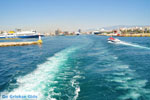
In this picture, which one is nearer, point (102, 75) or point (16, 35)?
point (102, 75)

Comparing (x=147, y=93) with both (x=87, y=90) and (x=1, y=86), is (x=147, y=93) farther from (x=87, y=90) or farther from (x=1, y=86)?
(x=1, y=86)

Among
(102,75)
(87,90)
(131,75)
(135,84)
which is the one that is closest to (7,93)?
(87,90)

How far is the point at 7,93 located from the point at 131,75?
1651cm

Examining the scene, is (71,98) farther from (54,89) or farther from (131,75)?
(131,75)

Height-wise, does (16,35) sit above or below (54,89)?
above

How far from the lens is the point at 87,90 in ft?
42.8

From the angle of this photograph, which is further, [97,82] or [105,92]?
[97,82]

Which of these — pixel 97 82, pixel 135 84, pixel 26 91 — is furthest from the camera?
pixel 97 82

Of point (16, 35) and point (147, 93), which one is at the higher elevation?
point (16, 35)

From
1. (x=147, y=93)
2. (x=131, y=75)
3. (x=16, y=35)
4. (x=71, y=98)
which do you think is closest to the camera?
(x=71, y=98)

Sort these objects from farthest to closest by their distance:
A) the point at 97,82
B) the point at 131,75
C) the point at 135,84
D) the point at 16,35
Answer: the point at 16,35 < the point at 131,75 < the point at 97,82 < the point at 135,84

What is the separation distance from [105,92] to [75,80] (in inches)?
179

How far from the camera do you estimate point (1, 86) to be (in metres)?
14.8

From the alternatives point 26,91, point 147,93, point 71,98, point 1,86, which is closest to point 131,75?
point 147,93
